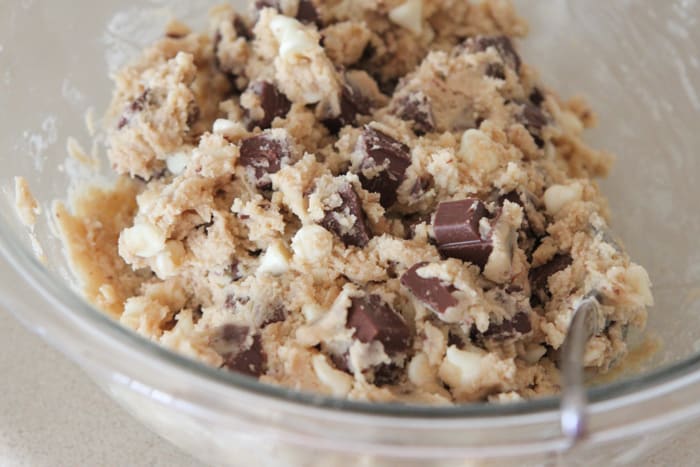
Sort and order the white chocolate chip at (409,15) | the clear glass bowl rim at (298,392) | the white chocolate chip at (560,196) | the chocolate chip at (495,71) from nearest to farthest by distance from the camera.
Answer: the clear glass bowl rim at (298,392), the white chocolate chip at (560,196), the chocolate chip at (495,71), the white chocolate chip at (409,15)

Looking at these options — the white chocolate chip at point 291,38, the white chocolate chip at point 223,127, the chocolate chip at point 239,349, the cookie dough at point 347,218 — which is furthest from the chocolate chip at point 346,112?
the chocolate chip at point 239,349

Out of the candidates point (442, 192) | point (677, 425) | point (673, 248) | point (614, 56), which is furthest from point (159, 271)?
point (614, 56)

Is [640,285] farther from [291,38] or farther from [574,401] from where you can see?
[291,38]

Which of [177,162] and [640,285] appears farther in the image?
[177,162]

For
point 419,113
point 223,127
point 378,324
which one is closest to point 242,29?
point 223,127

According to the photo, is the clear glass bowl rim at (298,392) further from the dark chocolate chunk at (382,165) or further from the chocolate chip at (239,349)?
the dark chocolate chunk at (382,165)

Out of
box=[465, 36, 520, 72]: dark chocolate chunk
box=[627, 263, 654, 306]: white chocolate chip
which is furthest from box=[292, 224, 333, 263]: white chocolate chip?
box=[465, 36, 520, 72]: dark chocolate chunk

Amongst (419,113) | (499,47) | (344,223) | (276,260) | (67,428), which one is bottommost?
(67,428)
